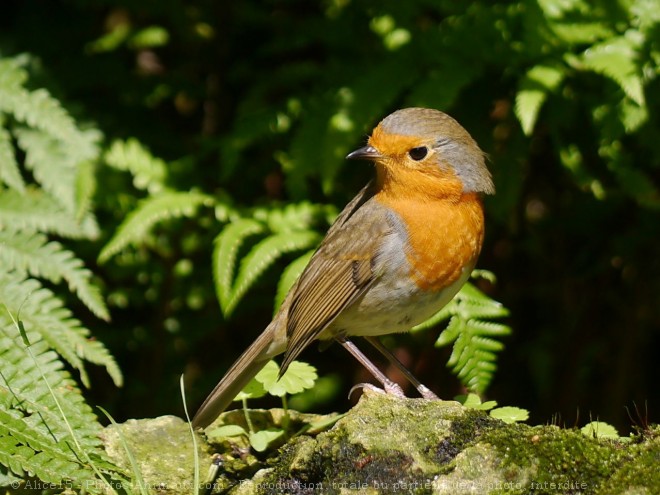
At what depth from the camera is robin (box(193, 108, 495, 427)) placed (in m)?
3.21

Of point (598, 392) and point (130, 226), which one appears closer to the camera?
point (130, 226)

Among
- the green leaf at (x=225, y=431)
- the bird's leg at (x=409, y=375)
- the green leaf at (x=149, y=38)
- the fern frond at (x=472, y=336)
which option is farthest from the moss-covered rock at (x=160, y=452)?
the green leaf at (x=149, y=38)

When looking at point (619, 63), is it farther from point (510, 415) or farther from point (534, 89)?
point (510, 415)

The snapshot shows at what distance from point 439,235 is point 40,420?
4.94ft

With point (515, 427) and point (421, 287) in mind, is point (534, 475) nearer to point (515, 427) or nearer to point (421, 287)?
point (515, 427)

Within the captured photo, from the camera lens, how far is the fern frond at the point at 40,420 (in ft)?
7.68

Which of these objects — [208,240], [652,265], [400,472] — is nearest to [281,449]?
[400,472]

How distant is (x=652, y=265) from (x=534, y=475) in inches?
104

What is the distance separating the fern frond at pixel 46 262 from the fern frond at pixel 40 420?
52cm

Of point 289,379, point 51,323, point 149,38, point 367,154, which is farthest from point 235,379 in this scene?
point 149,38

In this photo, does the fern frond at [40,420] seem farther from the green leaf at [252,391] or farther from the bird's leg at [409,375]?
the bird's leg at [409,375]

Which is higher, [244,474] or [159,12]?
[159,12]

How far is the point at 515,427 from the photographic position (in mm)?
2521

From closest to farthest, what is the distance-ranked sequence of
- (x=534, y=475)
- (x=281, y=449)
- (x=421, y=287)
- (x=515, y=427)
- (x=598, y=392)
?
(x=534, y=475) → (x=515, y=427) → (x=281, y=449) → (x=421, y=287) → (x=598, y=392)
